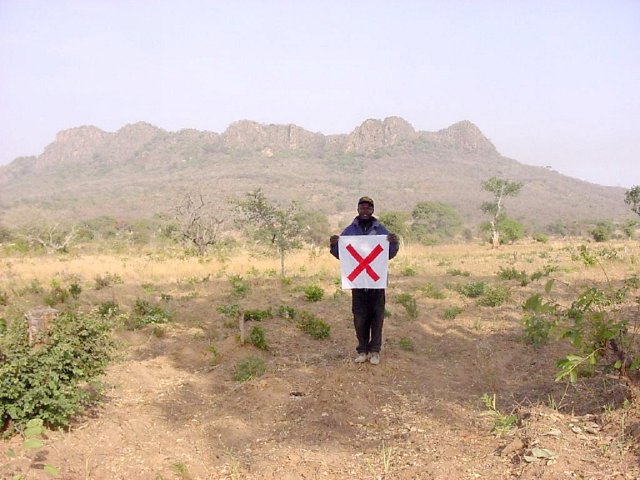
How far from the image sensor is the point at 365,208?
5.92 meters

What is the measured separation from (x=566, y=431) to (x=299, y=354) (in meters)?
4.05

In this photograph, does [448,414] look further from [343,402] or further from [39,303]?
[39,303]

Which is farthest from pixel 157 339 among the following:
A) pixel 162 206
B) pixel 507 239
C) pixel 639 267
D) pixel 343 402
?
pixel 162 206

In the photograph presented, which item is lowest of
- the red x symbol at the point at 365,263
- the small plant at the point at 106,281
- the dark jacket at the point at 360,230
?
the small plant at the point at 106,281

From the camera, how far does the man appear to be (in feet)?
19.5

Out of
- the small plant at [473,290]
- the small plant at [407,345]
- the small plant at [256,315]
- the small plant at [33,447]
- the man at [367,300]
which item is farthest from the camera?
the small plant at [473,290]

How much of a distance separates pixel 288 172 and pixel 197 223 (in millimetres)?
96454

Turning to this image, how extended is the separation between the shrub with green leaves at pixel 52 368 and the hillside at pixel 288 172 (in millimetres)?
55742

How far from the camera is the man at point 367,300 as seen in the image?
5957 millimetres

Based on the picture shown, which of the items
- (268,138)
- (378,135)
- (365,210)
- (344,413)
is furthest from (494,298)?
(378,135)

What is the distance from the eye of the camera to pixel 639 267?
47.7ft

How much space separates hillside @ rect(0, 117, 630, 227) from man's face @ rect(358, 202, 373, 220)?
180ft

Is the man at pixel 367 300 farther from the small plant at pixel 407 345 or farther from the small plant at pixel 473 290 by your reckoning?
the small plant at pixel 473 290

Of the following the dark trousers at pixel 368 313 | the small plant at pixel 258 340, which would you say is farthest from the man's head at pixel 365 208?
the small plant at pixel 258 340
